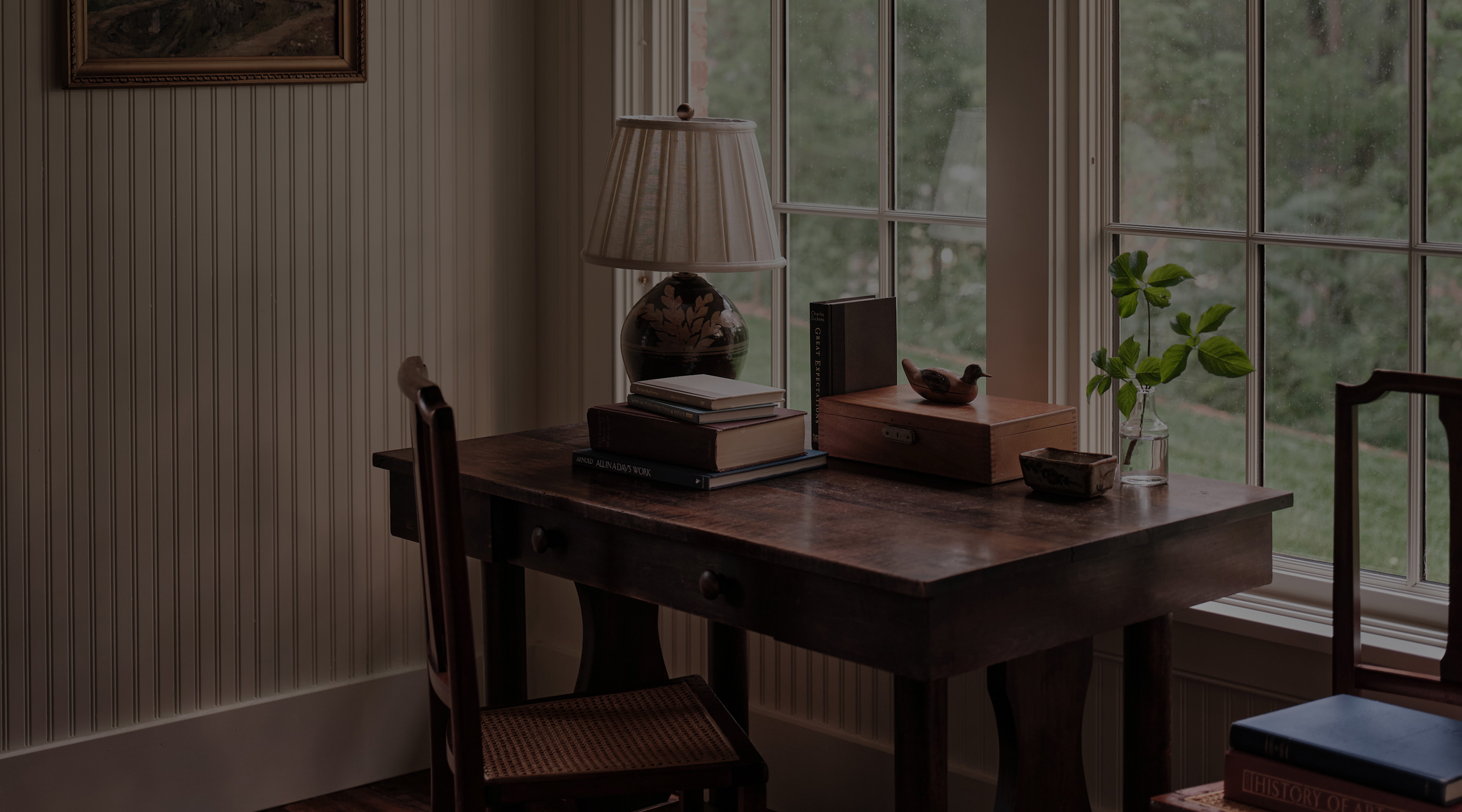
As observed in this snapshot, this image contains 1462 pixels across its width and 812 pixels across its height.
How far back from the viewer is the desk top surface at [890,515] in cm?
175

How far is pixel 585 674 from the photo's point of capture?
2586 mm

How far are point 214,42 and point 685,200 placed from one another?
105 centimetres

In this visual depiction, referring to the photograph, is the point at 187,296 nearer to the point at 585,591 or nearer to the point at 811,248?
the point at 585,591

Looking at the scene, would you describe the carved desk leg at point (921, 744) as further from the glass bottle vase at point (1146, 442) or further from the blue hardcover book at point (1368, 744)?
the glass bottle vase at point (1146, 442)

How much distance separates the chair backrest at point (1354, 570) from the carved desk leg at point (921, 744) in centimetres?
54

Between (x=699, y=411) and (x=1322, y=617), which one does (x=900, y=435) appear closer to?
(x=699, y=411)

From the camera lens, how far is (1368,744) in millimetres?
1646

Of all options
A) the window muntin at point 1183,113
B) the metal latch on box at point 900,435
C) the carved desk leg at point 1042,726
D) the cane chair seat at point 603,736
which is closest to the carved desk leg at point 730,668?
the cane chair seat at point 603,736

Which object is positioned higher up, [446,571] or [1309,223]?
[1309,223]

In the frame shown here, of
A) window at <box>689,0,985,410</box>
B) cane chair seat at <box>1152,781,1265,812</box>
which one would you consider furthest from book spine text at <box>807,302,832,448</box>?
cane chair seat at <box>1152,781,1265,812</box>

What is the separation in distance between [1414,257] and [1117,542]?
2.29ft

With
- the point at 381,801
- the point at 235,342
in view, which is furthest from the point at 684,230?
the point at 381,801

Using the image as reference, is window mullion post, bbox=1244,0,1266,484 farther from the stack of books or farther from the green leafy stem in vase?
the stack of books

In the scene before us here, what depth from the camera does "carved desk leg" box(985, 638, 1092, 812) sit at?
203 centimetres
